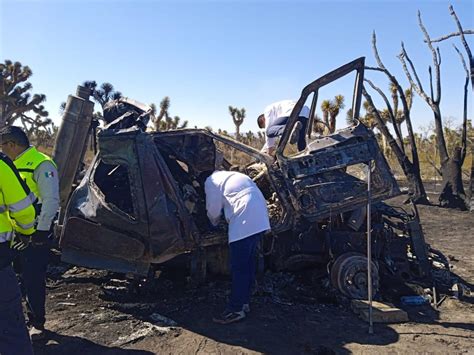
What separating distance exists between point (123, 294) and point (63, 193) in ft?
5.65

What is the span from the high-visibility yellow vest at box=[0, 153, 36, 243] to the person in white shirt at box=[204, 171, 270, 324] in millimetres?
1845

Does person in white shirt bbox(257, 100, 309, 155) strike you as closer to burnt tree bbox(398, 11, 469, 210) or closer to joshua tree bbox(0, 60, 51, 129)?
burnt tree bbox(398, 11, 469, 210)

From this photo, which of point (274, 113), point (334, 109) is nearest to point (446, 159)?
point (334, 109)

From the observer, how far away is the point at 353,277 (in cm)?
506

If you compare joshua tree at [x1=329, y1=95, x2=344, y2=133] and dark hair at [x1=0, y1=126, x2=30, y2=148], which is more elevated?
joshua tree at [x1=329, y1=95, x2=344, y2=133]

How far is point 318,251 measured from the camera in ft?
17.8

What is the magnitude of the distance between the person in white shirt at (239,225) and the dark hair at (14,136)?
1.73m

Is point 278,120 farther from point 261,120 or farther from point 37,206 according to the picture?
point 37,206

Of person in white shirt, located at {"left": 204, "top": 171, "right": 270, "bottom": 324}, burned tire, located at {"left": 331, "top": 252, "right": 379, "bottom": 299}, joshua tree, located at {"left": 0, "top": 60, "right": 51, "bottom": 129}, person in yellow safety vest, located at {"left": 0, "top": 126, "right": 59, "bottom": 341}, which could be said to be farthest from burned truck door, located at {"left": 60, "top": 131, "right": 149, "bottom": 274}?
joshua tree, located at {"left": 0, "top": 60, "right": 51, "bottom": 129}

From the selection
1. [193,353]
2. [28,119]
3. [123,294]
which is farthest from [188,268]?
[28,119]

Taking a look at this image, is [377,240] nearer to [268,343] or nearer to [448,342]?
[448,342]

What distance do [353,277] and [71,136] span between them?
156 inches

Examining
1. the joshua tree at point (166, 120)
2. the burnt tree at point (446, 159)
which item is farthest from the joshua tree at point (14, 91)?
the burnt tree at point (446, 159)

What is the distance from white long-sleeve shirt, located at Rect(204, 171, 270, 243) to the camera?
439cm
